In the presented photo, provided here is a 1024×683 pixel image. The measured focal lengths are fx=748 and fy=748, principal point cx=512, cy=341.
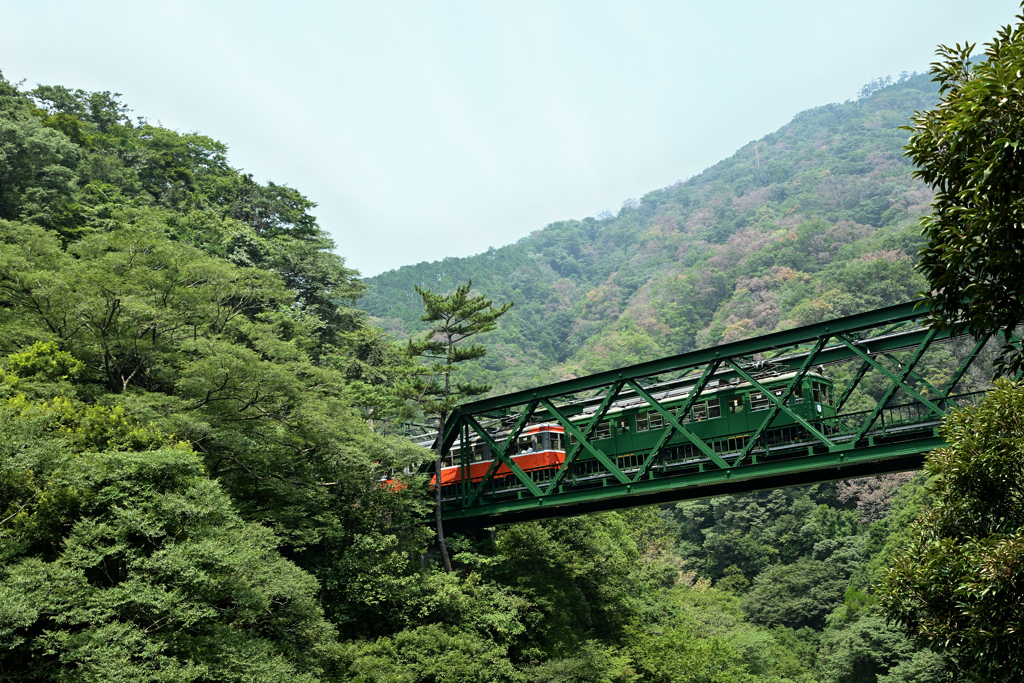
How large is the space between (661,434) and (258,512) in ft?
38.9

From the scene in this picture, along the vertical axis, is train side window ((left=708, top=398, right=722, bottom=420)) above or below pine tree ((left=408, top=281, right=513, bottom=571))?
below

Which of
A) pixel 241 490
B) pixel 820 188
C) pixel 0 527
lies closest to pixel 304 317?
pixel 241 490

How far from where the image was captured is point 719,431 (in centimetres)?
2133

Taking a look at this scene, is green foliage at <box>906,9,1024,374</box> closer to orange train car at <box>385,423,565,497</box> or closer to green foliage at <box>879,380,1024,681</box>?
green foliage at <box>879,380,1024,681</box>

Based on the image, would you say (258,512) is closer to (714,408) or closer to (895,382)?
(714,408)

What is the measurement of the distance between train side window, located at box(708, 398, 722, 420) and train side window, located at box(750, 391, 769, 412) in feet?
3.04

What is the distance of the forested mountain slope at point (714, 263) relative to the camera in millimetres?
73500

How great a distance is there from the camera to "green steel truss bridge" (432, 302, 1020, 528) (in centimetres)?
1662

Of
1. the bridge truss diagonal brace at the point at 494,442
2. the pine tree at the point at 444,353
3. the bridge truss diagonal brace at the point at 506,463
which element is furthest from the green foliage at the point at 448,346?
the bridge truss diagonal brace at the point at 506,463

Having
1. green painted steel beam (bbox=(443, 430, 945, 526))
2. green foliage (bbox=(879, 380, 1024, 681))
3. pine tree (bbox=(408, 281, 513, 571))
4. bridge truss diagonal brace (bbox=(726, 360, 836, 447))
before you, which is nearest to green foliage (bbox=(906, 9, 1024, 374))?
green foliage (bbox=(879, 380, 1024, 681))

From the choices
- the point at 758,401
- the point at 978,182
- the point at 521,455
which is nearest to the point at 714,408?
the point at 758,401

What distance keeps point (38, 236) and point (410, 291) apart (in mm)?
78806

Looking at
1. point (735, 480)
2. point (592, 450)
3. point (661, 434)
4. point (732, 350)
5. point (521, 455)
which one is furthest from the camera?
point (521, 455)

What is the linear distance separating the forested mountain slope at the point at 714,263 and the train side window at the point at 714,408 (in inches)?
1527
